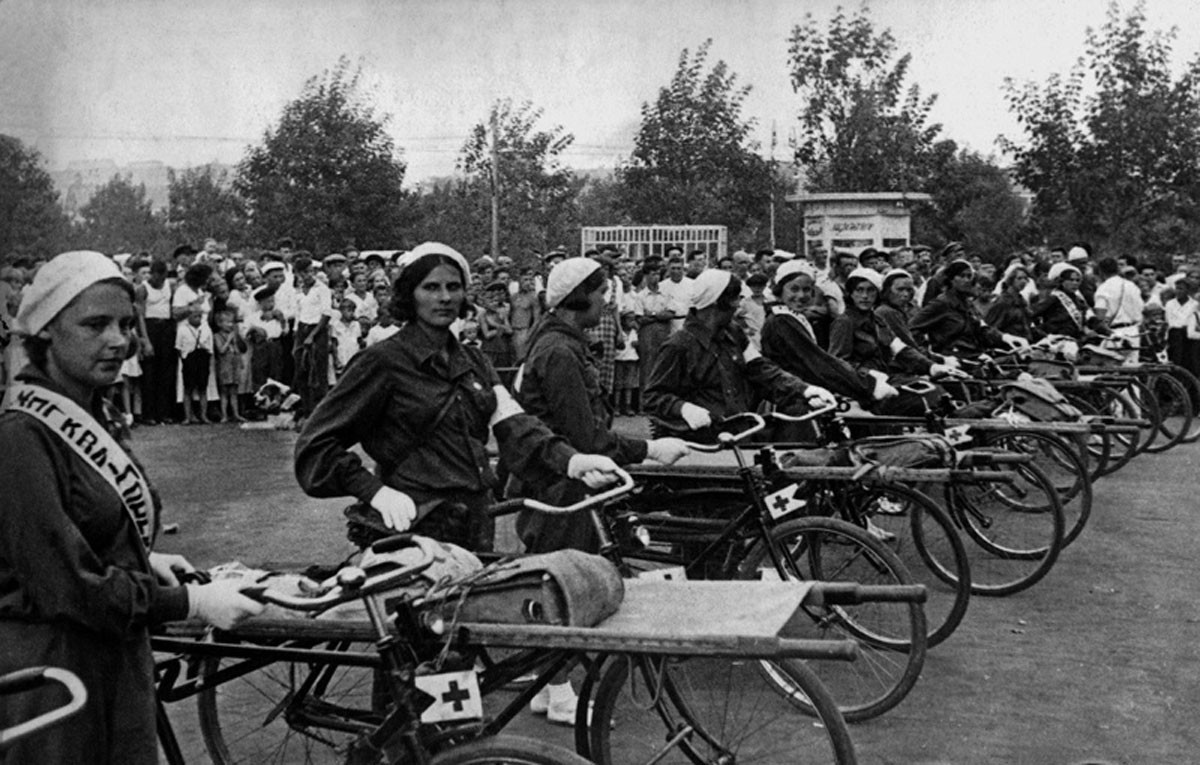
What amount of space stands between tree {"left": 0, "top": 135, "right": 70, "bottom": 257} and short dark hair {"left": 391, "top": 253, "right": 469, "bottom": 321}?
1183 mm

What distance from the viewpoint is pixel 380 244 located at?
2275cm

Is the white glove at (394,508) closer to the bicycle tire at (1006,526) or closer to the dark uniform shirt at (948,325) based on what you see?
the bicycle tire at (1006,526)

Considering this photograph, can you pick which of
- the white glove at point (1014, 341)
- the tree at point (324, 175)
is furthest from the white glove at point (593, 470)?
the tree at point (324, 175)

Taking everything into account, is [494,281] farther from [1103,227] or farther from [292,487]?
[1103,227]

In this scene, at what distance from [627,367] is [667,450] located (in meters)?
11.4

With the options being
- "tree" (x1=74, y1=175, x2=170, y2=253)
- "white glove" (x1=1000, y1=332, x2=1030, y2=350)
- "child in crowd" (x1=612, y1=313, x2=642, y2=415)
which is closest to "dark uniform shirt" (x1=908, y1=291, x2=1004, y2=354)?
"white glove" (x1=1000, y1=332, x2=1030, y2=350)

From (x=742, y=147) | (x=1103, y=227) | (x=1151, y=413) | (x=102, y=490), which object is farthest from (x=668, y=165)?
(x=102, y=490)

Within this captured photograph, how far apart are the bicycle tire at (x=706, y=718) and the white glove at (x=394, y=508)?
77 centimetres

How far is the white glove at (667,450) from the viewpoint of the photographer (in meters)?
5.81

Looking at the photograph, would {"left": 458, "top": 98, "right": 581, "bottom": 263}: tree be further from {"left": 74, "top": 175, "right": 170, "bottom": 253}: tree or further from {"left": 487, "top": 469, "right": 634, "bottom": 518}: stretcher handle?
→ {"left": 487, "top": 469, "right": 634, "bottom": 518}: stretcher handle

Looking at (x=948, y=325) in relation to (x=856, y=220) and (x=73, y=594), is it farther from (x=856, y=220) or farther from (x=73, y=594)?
(x=856, y=220)

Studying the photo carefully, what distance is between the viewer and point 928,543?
729 cm

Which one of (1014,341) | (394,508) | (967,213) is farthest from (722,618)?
(967,213)

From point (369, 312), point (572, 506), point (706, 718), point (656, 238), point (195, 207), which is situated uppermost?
point (195, 207)
